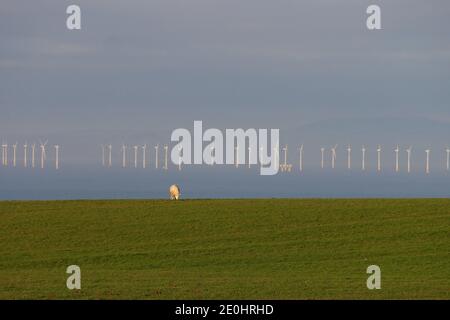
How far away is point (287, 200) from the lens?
5072 cm

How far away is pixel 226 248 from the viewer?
4122 cm

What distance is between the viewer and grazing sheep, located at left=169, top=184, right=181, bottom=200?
5175cm

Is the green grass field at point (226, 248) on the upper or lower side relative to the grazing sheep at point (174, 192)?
lower

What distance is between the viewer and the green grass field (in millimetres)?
28125

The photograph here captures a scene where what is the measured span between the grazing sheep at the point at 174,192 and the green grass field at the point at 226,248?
1590 millimetres

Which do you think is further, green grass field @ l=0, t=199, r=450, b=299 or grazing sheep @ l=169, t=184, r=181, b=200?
grazing sheep @ l=169, t=184, r=181, b=200

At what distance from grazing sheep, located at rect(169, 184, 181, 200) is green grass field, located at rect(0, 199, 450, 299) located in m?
1.59

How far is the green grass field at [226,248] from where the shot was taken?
28125 millimetres

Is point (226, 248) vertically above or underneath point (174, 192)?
underneath

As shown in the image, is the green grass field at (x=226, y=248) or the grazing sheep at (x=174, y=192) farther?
the grazing sheep at (x=174, y=192)

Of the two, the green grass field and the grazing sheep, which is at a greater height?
the grazing sheep

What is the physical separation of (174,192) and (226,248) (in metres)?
11.3
